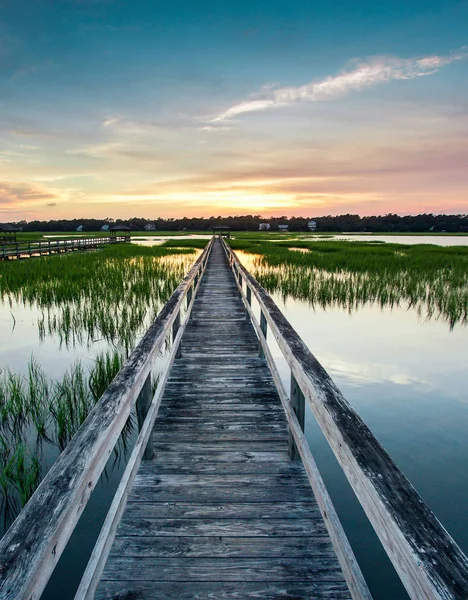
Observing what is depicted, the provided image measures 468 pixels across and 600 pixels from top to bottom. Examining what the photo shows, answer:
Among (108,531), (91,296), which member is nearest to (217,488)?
(108,531)

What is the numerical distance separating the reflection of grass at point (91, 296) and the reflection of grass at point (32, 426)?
2.28m

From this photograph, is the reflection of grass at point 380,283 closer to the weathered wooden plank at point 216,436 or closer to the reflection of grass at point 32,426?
the weathered wooden plank at point 216,436

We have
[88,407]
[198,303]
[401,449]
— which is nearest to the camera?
[401,449]

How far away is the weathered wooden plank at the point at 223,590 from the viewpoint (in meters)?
1.82

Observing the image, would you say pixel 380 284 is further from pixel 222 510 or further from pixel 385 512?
pixel 385 512

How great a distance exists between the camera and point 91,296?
39.2 ft

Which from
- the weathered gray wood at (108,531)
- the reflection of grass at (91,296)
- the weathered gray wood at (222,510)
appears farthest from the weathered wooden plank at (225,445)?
the reflection of grass at (91,296)

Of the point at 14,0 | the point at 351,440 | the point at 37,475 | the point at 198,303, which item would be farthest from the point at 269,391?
the point at 14,0

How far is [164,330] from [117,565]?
1.94m

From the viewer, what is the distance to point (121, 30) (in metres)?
23.9

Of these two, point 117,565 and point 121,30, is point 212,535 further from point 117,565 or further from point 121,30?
point 121,30

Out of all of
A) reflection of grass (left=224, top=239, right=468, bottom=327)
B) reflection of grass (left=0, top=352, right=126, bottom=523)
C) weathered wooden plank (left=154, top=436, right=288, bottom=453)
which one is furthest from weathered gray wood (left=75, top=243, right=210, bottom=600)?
reflection of grass (left=224, top=239, right=468, bottom=327)

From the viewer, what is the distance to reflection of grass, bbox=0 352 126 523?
3.43 metres

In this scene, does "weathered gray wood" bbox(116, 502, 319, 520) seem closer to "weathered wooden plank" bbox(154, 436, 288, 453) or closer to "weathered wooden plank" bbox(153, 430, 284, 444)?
"weathered wooden plank" bbox(154, 436, 288, 453)
